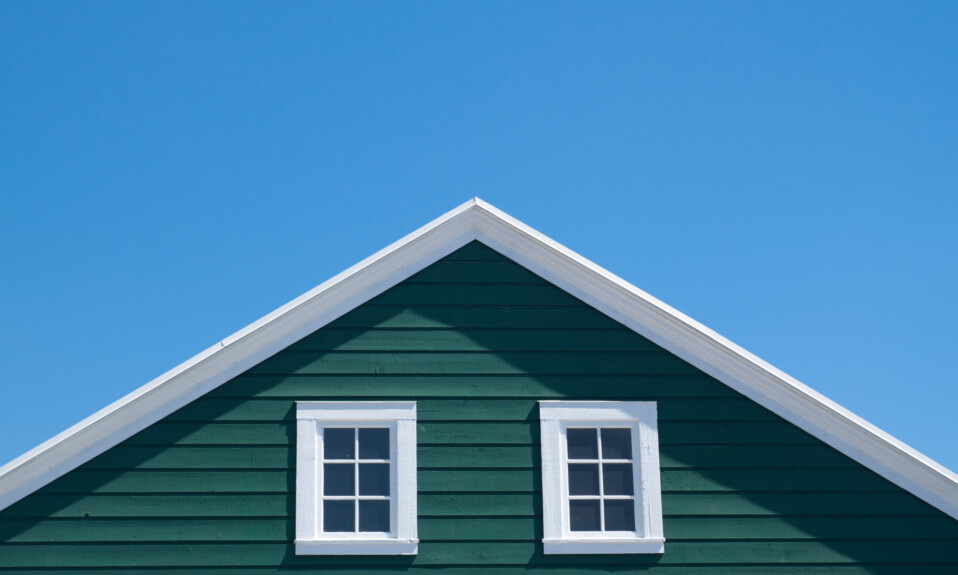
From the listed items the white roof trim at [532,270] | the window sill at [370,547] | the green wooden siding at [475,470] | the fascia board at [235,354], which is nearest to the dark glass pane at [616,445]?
the green wooden siding at [475,470]

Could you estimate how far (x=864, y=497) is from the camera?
387 inches

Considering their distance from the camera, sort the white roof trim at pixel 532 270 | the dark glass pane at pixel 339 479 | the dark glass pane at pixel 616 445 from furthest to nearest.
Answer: the dark glass pane at pixel 616 445 → the dark glass pane at pixel 339 479 → the white roof trim at pixel 532 270

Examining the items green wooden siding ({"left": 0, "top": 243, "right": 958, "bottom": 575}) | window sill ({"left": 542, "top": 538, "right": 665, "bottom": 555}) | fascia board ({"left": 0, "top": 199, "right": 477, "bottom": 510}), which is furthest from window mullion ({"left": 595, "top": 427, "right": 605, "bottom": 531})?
fascia board ({"left": 0, "top": 199, "right": 477, "bottom": 510})

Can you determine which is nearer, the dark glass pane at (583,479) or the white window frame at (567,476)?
the white window frame at (567,476)

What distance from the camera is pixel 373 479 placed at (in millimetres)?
9773

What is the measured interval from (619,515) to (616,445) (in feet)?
2.01

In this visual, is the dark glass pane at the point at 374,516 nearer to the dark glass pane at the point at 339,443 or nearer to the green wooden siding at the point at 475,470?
the green wooden siding at the point at 475,470

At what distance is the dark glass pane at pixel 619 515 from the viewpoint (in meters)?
9.83

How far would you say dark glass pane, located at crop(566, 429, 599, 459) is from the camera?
9938 mm

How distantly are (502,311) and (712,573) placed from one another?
2.93 metres

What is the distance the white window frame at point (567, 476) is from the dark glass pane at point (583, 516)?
2.9 inches

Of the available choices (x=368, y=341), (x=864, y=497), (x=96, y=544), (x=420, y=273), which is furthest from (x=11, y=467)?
(x=864, y=497)

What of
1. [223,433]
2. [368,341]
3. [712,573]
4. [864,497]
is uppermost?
[368,341]

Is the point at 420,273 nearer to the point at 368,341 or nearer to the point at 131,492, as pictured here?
the point at 368,341
